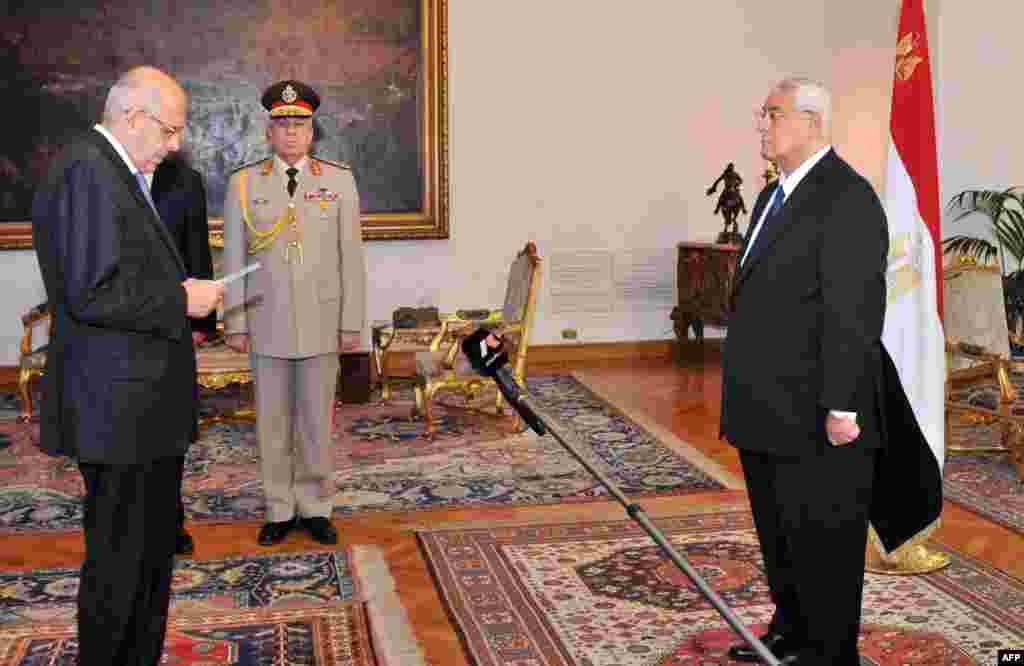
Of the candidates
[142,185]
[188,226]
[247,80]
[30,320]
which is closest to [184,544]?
[188,226]

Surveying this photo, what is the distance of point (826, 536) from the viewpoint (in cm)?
352

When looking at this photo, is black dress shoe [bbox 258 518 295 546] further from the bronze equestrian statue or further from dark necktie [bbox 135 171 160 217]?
the bronze equestrian statue

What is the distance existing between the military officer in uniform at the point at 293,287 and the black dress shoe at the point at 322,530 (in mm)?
184

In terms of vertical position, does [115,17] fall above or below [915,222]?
above

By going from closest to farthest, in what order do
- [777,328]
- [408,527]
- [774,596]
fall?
[777,328], [774,596], [408,527]

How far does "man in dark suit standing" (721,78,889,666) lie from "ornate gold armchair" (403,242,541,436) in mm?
3927

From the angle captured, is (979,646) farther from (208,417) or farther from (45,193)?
(208,417)

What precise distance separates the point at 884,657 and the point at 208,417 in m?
4.95

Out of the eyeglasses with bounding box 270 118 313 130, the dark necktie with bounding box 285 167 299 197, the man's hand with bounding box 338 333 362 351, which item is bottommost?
the man's hand with bounding box 338 333 362 351

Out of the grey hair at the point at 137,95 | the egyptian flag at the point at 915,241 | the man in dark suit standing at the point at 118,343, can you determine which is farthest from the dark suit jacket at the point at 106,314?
the egyptian flag at the point at 915,241

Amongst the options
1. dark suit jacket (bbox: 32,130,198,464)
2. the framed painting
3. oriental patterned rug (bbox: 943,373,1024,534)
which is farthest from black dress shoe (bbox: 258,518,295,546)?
the framed painting

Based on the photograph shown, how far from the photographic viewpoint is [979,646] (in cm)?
412

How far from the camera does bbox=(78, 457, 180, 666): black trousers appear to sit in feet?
10.8

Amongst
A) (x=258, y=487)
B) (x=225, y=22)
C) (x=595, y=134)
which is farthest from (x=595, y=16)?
(x=258, y=487)
